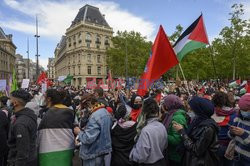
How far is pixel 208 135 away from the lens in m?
3.30

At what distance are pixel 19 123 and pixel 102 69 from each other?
259 feet

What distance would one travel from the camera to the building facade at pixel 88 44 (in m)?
77.0

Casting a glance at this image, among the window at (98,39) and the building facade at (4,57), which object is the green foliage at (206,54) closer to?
the window at (98,39)

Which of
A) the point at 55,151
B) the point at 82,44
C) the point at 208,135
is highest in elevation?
the point at 82,44

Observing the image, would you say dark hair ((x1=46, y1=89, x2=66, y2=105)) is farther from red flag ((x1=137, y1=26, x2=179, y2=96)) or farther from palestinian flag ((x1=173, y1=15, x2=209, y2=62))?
palestinian flag ((x1=173, y1=15, x2=209, y2=62))

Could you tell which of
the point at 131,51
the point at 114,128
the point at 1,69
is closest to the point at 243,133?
the point at 114,128

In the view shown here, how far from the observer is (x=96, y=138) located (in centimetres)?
397

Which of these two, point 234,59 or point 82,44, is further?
point 82,44

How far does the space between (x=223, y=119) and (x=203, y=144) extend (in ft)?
3.04

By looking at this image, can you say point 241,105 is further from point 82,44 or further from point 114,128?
point 82,44

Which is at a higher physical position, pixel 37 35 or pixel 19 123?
pixel 37 35

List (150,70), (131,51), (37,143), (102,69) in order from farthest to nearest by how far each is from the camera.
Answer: (102,69) < (131,51) < (150,70) < (37,143)

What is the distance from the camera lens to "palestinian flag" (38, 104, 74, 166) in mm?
3764

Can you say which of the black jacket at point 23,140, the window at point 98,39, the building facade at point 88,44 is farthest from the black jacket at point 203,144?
the window at point 98,39
